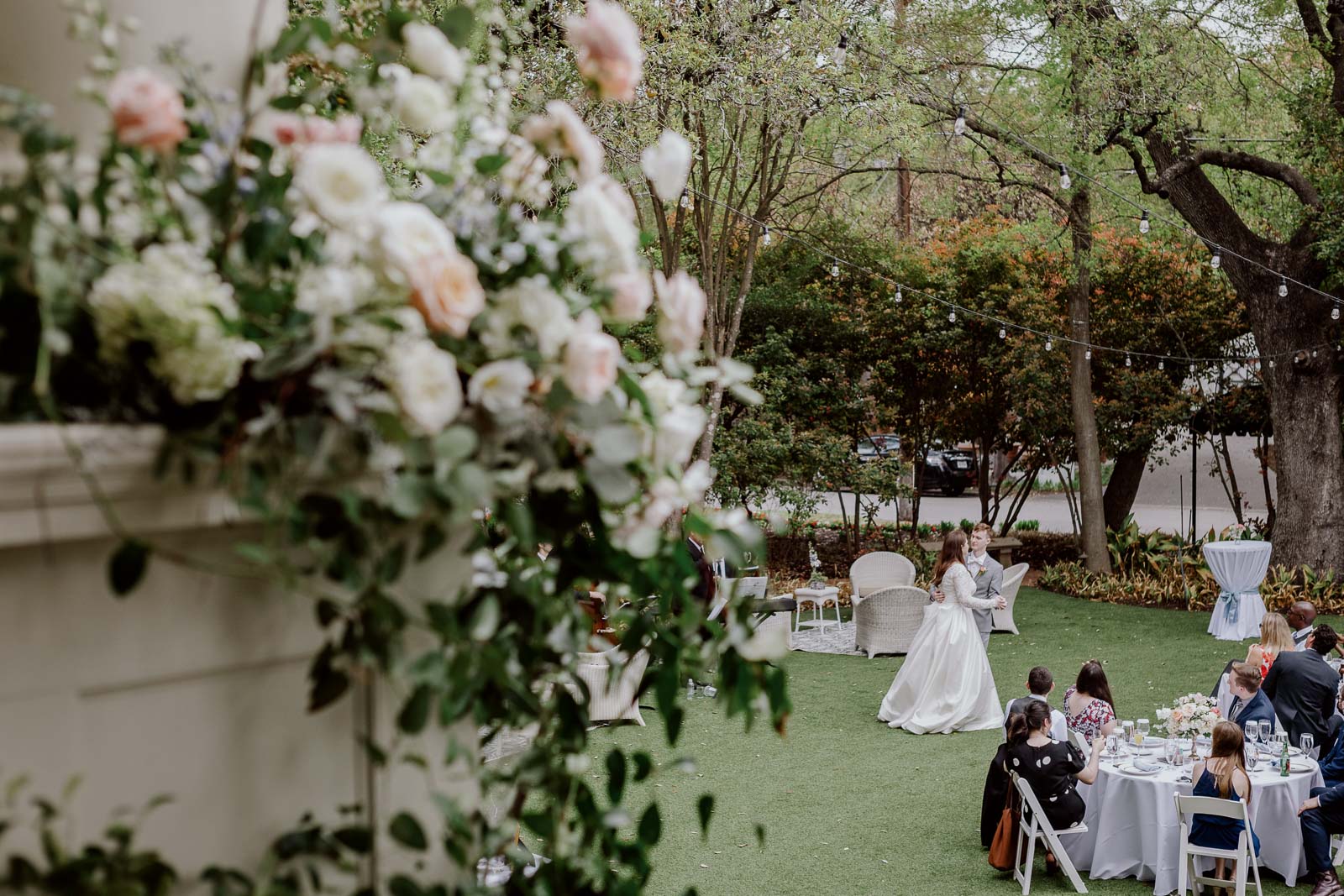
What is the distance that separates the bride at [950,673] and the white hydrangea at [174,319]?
8.73 metres

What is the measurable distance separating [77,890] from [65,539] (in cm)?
31

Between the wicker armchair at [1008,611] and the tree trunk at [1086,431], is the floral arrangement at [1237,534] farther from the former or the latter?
the wicker armchair at [1008,611]

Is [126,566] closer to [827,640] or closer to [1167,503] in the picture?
[827,640]

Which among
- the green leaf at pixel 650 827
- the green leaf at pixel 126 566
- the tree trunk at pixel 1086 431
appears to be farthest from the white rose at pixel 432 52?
the tree trunk at pixel 1086 431

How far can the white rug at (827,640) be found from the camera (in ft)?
41.5

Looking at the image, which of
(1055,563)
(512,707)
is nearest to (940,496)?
(1055,563)

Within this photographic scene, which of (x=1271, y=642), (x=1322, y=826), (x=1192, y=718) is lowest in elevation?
(x=1322, y=826)

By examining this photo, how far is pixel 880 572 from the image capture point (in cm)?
1401

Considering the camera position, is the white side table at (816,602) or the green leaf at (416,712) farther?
the white side table at (816,602)

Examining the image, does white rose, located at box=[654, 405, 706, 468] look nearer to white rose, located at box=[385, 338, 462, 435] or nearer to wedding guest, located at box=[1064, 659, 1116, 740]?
white rose, located at box=[385, 338, 462, 435]

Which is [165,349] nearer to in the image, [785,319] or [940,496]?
[785,319]

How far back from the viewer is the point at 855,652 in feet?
40.9

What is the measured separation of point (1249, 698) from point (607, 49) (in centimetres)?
679

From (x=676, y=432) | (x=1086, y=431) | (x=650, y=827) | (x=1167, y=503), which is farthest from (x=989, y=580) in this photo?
(x=1167, y=503)
